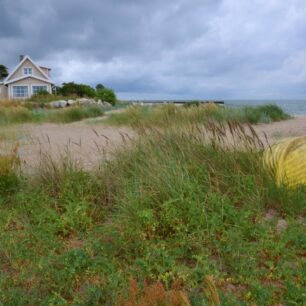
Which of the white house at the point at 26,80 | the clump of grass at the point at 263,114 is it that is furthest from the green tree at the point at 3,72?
the clump of grass at the point at 263,114

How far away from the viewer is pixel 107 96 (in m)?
38.8

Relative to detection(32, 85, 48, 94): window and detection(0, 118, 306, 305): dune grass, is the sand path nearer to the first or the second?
detection(0, 118, 306, 305): dune grass

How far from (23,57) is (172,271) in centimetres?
4621

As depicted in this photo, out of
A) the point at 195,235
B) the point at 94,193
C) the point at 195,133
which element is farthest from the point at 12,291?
the point at 195,133

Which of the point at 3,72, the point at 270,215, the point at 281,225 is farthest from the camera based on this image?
the point at 3,72

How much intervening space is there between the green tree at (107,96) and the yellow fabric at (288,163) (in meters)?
34.8

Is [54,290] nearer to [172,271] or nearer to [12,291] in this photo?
[12,291]

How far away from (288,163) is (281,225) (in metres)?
1.07

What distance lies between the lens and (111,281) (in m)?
2.58

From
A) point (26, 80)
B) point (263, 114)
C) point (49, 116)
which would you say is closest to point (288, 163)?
point (263, 114)

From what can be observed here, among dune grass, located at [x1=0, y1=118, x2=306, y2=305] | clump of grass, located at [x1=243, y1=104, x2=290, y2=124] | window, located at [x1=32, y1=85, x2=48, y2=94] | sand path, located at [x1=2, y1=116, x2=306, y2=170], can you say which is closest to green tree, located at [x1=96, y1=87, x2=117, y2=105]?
window, located at [x1=32, y1=85, x2=48, y2=94]

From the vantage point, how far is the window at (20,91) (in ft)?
142

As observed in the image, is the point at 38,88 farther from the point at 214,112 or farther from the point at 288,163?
the point at 288,163

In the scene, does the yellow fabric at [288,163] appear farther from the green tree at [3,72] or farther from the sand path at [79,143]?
the green tree at [3,72]
